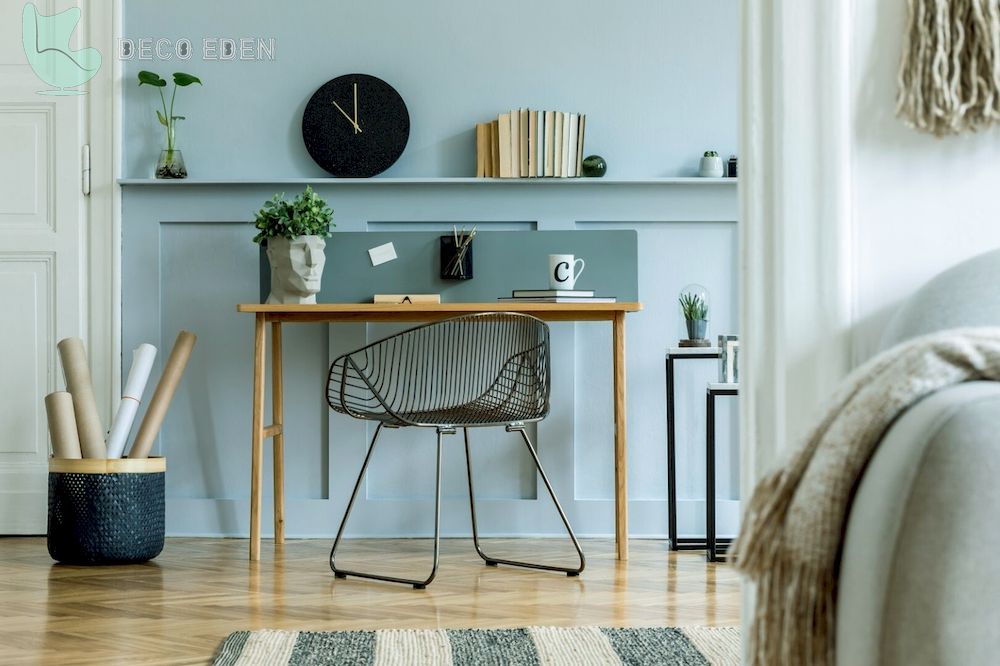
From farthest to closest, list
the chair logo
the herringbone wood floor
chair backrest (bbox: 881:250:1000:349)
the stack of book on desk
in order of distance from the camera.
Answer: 1. the chair logo
2. the stack of book on desk
3. the herringbone wood floor
4. chair backrest (bbox: 881:250:1000:349)

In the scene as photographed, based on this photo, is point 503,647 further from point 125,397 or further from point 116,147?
point 116,147

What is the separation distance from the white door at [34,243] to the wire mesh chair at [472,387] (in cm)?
110

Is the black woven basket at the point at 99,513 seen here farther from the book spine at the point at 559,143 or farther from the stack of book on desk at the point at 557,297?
the book spine at the point at 559,143

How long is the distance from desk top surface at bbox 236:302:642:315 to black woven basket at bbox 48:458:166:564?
62cm

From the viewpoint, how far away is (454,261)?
3.35m

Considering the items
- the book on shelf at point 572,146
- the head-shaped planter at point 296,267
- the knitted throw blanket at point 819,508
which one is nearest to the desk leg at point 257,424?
the head-shaped planter at point 296,267

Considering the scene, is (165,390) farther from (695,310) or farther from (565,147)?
(695,310)

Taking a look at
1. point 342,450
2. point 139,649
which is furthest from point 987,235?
point 342,450

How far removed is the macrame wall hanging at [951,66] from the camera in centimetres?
109

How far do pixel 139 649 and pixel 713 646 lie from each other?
3.80 ft

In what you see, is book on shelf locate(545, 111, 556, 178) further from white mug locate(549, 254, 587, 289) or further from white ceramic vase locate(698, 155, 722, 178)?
white ceramic vase locate(698, 155, 722, 178)

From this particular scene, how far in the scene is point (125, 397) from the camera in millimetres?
3162

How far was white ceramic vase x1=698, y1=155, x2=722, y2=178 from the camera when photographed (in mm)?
3383

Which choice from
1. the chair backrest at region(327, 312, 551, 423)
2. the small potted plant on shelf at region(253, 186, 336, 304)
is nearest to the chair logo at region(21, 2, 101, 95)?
the small potted plant on shelf at region(253, 186, 336, 304)
